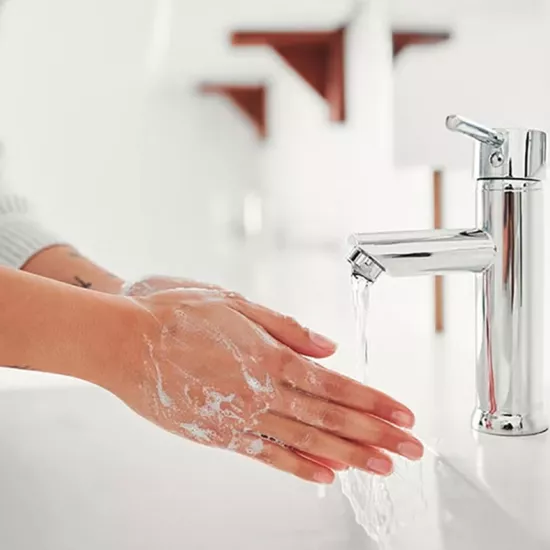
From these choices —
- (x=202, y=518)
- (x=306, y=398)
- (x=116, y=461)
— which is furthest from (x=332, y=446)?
(x=116, y=461)

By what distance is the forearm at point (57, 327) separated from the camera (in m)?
0.43

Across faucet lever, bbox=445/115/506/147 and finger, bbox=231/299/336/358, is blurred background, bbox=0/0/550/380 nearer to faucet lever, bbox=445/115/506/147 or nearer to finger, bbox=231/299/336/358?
faucet lever, bbox=445/115/506/147

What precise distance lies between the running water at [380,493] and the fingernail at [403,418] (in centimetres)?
5

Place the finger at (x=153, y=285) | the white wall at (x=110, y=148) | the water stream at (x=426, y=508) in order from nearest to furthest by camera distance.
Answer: the water stream at (x=426, y=508)
the finger at (x=153, y=285)
the white wall at (x=110, y=148)

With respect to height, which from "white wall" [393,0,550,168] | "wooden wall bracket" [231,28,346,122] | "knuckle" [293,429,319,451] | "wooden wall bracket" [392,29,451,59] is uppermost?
"wooden wall bracket" [231,28,346,122]

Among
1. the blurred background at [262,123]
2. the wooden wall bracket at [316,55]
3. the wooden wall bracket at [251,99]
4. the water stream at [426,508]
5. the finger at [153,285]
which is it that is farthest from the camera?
the wooden wall bracket at [251,99]

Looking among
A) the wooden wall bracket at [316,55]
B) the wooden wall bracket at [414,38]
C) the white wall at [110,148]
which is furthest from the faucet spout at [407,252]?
the white wall at [110,148]

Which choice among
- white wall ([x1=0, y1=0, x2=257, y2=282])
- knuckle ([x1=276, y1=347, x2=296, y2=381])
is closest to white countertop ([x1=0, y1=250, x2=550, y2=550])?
knuckle ([x1=276, y1=347, x2=296, y2=381])

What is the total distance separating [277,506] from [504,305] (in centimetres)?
21

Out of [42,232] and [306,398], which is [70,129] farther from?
[306,398]

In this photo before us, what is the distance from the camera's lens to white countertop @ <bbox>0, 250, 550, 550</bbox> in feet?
1.47

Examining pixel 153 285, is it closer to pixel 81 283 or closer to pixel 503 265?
pixel 81 283

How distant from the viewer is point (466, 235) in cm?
52

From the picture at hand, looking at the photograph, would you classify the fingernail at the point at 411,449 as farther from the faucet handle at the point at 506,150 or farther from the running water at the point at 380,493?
the faucet handle at the point at 506,150
